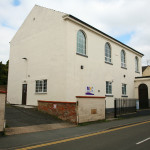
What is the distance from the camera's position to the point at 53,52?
1571 centimetres

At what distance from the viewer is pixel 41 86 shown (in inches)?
645

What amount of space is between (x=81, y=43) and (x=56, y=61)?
309cm

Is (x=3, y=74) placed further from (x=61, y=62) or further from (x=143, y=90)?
(x=143, y=90)

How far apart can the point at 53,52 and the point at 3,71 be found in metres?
22.3

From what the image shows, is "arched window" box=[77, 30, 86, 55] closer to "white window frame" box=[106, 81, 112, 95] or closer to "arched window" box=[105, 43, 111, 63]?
"arched window" box=[105, 43, 111, 63]

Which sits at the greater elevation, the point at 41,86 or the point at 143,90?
the point at 41,86

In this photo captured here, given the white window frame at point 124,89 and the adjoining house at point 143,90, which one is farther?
the adjoining house at point 143,90

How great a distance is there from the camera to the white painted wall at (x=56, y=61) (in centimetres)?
1473

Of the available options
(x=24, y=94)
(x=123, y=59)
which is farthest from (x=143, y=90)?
(x=24, y=94)

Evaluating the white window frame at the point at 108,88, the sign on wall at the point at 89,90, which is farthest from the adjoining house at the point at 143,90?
the sign on wall at the point at 89,90

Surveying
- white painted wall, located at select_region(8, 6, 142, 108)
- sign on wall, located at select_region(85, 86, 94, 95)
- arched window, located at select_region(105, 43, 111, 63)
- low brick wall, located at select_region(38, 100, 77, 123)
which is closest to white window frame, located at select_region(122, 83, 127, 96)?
white painted wall, located at select_region(8, 6, 142, 108)

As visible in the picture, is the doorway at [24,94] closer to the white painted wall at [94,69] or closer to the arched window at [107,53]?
the white painted wall at [94,69]

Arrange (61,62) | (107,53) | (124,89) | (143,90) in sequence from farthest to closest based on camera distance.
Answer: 1. (143,90)
2. (124,89)
3. (107,53)
4. (61,62)

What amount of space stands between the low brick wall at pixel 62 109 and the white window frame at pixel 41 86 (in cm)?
212
